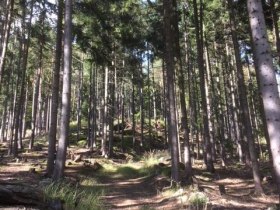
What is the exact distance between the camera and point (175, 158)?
42.0ft

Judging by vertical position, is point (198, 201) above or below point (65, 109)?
below

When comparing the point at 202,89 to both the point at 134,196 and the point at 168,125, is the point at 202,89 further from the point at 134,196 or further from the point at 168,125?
the point at 134,196

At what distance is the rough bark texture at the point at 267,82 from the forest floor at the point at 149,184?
11.1 ft

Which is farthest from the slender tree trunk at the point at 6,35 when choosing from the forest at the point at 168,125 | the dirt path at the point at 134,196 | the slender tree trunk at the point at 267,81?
the slender tree trunk at the point at 267,81

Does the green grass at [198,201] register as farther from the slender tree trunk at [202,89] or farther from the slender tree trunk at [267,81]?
the slender tree trunk at [202,89]

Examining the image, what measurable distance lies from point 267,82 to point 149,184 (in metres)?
9.89

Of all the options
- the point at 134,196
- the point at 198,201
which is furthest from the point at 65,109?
the point at 198,201

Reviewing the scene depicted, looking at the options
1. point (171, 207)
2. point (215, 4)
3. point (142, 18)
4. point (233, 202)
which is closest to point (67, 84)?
point (171, 207)

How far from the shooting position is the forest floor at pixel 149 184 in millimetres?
10258

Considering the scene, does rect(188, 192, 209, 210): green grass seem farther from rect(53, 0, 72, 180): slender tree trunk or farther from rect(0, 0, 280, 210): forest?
rect(53, 0, 72, 180): slender tree trunk

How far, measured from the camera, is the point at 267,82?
19.3ft

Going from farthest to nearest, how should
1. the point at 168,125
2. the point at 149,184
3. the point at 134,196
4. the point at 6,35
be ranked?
1. the point at 6,35
2. the point at 149,184
3. the point at 168,125
4. the point at 134,196

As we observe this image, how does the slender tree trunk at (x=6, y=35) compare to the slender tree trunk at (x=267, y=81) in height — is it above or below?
above

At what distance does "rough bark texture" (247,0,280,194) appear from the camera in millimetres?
5711
